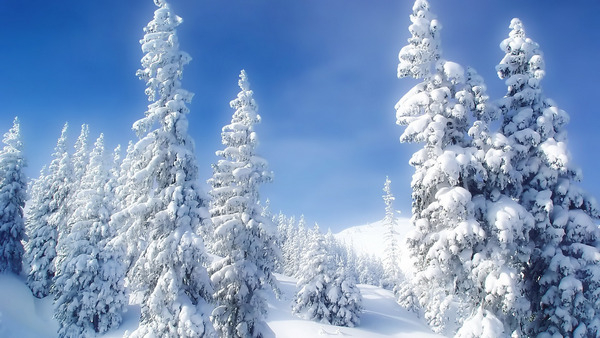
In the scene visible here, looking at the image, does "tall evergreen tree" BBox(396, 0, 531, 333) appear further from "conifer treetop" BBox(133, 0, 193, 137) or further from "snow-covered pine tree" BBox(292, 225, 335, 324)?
"snow-covered pine tree" BBox(292, 225, 335, 324)

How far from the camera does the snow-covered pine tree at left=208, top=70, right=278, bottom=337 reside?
20078mm

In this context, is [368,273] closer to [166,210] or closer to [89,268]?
[89,268]

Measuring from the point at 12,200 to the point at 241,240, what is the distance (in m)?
36.0

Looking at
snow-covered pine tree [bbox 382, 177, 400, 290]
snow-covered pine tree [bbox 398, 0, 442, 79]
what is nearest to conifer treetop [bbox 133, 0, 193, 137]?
snow-covered pine tree [bbox 398, 0, 442, 79]

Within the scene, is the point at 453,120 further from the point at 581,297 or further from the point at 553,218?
the point at 581,297

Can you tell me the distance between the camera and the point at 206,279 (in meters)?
18.5

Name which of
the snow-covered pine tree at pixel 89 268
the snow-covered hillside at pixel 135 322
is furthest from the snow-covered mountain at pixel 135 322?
the snow-covered pine tree at pixel 89 268

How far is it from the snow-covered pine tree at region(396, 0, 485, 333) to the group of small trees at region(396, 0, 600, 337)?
41 millimetres

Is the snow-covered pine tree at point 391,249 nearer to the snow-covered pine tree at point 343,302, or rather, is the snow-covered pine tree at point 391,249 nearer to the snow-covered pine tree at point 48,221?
the snow-covered pine tree at point 343,302

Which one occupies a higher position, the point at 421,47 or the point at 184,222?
the point at 421,47

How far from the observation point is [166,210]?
1798 centimetres

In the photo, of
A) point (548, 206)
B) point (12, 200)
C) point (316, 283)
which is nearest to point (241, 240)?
point (548, 206)

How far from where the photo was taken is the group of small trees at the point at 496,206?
1370 cm

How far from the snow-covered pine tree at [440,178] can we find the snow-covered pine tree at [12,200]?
44031 mm
